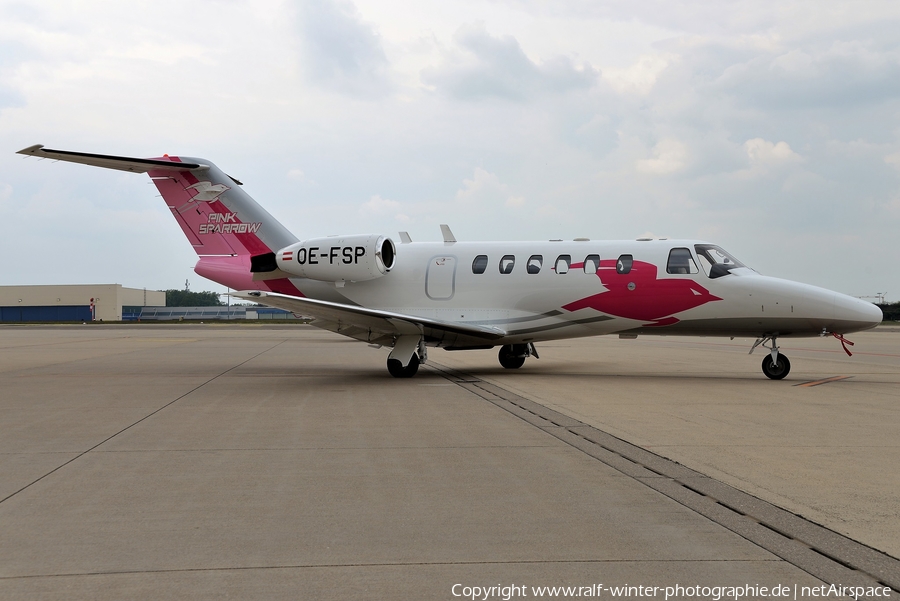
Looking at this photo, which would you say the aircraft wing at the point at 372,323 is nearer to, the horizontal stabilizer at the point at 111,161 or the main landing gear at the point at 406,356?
the main landing gear at the point at 406,356

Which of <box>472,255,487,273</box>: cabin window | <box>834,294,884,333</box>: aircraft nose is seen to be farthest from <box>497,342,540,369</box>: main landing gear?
<box>834,294,884,333</box>: aircraft nose

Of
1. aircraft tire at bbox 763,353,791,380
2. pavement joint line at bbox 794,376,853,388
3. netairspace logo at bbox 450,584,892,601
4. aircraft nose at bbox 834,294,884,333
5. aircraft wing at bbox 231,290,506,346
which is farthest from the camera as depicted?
aircraft tire at bbox 763,353,791,380

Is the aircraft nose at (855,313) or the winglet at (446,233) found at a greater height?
the winglet at (446,233)

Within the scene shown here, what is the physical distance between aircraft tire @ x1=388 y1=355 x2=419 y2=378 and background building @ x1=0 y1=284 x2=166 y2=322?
325ft

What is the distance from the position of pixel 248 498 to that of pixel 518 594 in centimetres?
245

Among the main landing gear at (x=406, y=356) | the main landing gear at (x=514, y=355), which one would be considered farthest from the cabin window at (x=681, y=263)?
the main landing gear at (x=406, y=356)

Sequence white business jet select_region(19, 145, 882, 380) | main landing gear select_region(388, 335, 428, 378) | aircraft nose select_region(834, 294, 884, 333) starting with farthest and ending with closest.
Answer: main landing gear select_region(388, 335, 428, 378) < white business jet select_region(19, 145, 882, 380) < aircraft nose select_region(834, 294, 884, 333)

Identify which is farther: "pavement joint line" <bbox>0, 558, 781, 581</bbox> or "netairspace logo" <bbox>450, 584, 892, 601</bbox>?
"pavement joint line" <bbox>0, 558, 781, 581</bbox>

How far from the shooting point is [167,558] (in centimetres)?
392

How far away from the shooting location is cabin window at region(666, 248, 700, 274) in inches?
561

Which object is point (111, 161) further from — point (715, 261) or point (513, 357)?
point (715, 261)

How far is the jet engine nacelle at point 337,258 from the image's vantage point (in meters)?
15.5

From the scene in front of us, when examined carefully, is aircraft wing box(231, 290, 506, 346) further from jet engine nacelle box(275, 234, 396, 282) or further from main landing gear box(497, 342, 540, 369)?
main landing gear box(497, 342, 540, 369)

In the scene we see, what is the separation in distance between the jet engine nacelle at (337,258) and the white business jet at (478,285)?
0.02 meters
